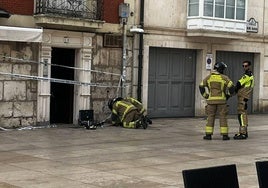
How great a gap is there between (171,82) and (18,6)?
6427 mm

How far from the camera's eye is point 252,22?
2119 centimetres

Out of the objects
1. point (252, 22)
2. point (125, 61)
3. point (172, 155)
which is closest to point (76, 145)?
point (172, 155)

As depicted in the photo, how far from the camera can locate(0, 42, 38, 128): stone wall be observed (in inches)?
594

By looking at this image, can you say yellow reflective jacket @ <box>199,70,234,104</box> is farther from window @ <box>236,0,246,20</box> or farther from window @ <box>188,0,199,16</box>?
window @ <box>236,0,246,20</box>

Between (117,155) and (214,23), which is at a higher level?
(214,23)

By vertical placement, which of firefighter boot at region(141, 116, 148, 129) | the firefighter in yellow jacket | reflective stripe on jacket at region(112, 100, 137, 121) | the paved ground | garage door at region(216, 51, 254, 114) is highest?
garage door at region(216, 51, 254, 114)

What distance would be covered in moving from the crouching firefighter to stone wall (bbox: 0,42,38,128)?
7.76ft

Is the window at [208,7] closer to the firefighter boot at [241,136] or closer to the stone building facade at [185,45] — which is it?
the stone building facade at [185,45]

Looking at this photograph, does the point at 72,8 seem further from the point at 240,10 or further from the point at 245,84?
the point at 240,10

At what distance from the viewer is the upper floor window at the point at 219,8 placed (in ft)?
61.8

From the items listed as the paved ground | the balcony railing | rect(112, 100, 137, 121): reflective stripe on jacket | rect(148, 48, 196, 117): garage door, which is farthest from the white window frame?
rect(112, 100, 137, 121): reflective stripe on jacket

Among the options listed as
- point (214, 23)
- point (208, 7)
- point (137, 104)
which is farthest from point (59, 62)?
point (214, 23)

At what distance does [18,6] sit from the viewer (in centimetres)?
1521

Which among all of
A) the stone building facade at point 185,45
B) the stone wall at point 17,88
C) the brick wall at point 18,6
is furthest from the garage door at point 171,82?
the brick wall at point 18,6
